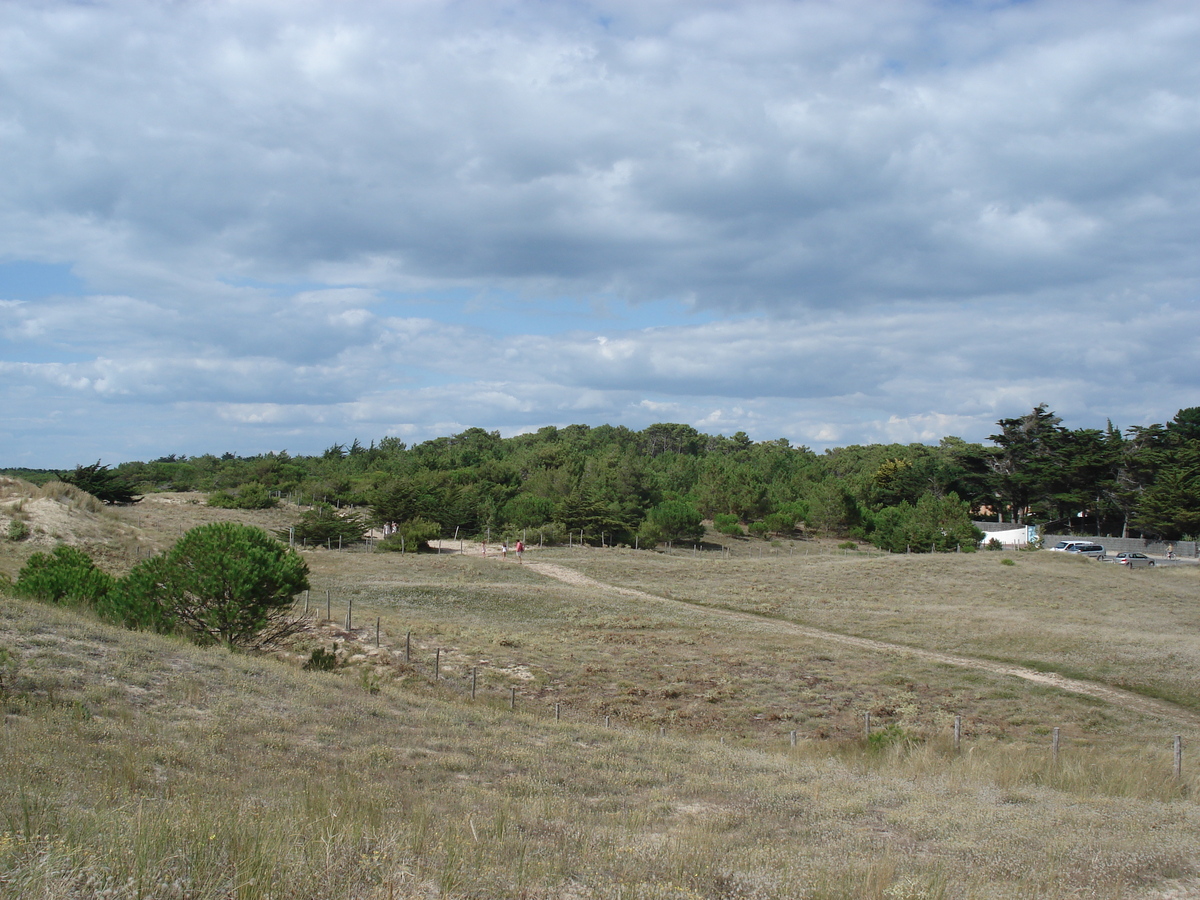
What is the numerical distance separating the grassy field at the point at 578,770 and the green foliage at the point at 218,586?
327cm

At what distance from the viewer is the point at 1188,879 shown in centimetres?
670

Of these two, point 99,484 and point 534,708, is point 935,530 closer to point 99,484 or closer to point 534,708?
point 534,708

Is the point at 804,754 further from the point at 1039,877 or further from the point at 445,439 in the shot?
the point at 445,439

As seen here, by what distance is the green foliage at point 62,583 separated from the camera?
19969 mm

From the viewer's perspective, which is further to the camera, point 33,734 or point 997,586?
point 997,586

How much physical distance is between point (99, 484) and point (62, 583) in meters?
53.1

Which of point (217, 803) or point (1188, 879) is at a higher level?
point (217, 803)

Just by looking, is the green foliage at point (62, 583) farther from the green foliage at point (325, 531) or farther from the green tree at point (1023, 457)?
the green tree at point (1023, 457)

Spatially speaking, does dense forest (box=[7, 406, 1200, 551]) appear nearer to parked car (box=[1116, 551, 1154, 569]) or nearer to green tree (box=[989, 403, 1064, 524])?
green tree (box=[989, 403, 1064, 524])

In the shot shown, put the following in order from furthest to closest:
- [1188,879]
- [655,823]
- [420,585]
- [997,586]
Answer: [997,586], [420,585], [655,823], [1188,879]

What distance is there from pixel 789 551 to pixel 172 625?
6828 centimetres

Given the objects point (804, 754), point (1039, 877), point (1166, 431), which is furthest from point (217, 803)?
point (1166, 431)

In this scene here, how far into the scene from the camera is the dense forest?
231ft

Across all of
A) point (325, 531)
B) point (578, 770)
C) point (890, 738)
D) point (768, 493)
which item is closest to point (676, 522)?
point (768, 493)
